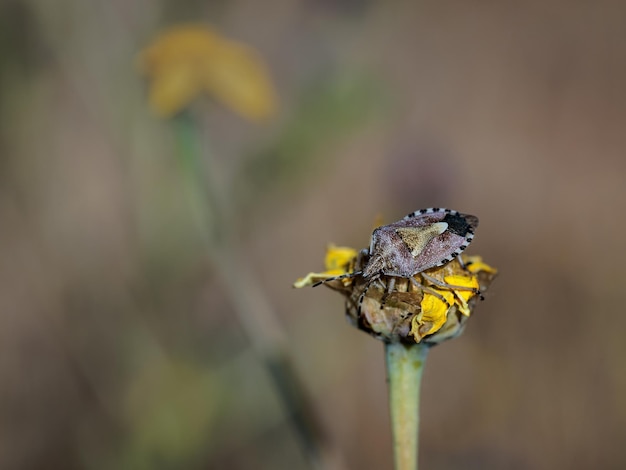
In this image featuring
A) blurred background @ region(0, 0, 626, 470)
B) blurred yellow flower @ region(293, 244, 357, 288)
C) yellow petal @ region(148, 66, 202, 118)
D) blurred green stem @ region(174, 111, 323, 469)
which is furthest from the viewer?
blurred background @ region(0, 0, 626, 470)

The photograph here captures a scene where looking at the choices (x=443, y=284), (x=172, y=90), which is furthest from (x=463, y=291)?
(x=172, y=90)

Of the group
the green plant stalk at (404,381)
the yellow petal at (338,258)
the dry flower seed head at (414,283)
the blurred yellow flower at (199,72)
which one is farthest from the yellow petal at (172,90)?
the green plant stalk at (404,381)

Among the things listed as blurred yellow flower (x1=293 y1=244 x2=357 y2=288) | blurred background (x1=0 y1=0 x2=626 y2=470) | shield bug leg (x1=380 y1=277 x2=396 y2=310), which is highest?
blurred yellow flower (x1=293 y1=244 x2=357 y2=288)

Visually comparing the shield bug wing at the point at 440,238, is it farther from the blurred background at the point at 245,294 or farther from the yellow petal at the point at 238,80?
the yellow petal at the point at 238,80

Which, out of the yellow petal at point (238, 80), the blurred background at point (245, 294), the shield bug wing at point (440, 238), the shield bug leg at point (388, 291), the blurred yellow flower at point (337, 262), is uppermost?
the yellow petal at point (238, 80)

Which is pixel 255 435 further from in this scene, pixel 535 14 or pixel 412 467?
pixel 535 14

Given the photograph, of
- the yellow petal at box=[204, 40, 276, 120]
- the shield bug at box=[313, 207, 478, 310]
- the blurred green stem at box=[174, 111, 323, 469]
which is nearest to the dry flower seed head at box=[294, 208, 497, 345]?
the shield bug at box=[313, 207, 478, 310]

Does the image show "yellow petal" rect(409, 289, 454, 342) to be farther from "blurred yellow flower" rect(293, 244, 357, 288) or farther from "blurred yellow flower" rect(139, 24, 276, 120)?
"blurred yellow flower" rect(139, 24, 276, 120)
